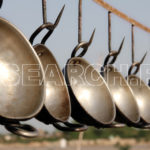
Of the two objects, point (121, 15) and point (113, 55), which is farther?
point (121, 15)

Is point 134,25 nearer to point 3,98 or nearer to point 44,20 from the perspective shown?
point 44,20

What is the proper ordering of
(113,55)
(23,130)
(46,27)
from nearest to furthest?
(23,130) → (46,27) → (113,55)

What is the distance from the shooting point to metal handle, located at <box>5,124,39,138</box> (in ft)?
2.17

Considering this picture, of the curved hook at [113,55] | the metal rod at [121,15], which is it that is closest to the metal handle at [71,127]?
the curved hook at [113,55]

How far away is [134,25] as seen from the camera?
4.39ft

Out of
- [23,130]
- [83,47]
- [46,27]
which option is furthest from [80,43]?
[23,130]

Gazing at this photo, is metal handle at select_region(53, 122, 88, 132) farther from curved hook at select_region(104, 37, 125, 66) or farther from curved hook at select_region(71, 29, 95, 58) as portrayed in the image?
curved hook at select_region(104, 37, 125, 66)

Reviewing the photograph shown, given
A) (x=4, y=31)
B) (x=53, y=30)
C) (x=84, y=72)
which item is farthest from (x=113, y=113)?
(x=4, y=31)

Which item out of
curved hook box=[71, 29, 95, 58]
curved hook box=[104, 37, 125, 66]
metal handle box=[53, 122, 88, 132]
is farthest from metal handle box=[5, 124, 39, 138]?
curved hook box=[104, 37, 125, 66]

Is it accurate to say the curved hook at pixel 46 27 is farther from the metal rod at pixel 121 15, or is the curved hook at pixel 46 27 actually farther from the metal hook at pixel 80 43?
the metal rod at pixel 121 15

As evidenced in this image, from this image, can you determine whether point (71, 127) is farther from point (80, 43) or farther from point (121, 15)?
point (121, 15)

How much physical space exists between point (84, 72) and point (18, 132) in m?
0.38

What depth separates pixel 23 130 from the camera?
67cm

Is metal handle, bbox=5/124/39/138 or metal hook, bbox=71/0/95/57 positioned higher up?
metal hook, bbox=71/0/95/57
